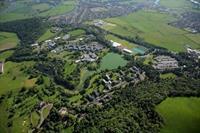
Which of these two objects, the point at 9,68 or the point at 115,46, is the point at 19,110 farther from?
the point at 115,46

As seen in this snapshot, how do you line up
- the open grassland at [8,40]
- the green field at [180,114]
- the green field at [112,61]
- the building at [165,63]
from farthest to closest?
the open grassland at [8,40], the green field at [112,61], the building at [165,63], the green field at [180,114]

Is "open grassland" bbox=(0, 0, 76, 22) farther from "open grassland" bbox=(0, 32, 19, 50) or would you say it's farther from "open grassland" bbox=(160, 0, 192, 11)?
"open grassland" bbox=(160, 0, 192, 11)

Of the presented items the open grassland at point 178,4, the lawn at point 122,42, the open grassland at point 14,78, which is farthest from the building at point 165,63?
the open grassland at point 178,4

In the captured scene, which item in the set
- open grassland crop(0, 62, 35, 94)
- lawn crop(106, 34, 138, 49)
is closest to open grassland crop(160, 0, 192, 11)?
lawn crop(106, 34, 138, 49)

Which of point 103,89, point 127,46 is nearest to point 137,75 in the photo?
point 103,89

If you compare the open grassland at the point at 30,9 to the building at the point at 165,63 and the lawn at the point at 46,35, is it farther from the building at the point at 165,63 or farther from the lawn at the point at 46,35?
the building at the point at 165,63

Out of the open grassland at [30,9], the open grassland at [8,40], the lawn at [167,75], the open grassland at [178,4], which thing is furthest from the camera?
the open grassland at [178,4]

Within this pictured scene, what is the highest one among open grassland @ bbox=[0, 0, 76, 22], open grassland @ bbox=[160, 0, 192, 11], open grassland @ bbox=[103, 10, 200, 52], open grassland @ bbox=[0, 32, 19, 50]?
open grassland @ bbox=[103, 10, 200, 52]

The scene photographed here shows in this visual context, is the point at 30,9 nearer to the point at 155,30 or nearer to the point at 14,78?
the point at 155,30

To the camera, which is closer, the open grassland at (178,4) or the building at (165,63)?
the building at (165,63)
